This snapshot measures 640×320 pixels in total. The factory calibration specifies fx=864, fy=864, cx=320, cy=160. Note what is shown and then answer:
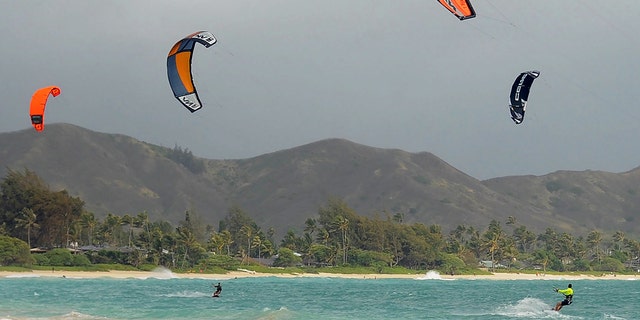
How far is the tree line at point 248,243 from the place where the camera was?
363 ft

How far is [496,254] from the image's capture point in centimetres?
16025

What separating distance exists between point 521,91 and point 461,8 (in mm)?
12159

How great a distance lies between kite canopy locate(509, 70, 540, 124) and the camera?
41297mm

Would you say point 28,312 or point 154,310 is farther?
point 154,310

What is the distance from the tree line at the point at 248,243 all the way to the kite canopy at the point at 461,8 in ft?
259

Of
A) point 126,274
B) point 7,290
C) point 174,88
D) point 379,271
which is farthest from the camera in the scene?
point 379,271

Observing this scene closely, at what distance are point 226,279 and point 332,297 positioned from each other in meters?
44.8

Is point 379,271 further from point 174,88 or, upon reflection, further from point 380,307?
point 174,88

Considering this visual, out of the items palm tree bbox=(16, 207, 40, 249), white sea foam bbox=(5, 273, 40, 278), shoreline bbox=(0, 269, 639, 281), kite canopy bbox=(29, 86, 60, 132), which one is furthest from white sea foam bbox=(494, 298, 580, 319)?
palm tree bbox=(16, 207, 40, 249)

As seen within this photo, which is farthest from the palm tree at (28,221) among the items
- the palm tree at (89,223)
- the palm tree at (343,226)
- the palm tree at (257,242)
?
the palm tree at (343,226)

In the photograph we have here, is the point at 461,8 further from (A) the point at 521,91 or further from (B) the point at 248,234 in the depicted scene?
(B) the point at 248,234

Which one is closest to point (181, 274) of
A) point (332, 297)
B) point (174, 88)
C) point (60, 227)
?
point (60, 227)

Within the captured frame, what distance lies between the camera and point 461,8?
99.9 feet

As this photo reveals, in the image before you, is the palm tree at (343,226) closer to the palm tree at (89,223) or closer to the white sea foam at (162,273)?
the white sea foam at (162,273)
